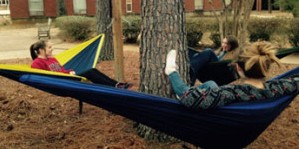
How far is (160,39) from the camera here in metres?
3.40

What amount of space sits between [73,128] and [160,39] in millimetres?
1469

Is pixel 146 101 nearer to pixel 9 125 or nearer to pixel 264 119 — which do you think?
pixel 264 119

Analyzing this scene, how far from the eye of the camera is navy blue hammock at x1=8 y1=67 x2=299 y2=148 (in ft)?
8.07

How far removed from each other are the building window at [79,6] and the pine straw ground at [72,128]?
→ 64.7 ft

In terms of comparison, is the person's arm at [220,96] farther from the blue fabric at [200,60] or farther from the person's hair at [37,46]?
the person's hair at [37,46]

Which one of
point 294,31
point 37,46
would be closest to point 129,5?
point 294,31

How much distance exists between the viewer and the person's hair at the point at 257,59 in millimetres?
2365

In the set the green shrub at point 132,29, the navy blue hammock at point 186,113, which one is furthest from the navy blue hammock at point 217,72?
the green shrub at point 132,29

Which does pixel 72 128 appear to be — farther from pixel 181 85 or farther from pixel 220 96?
pixel 220 96

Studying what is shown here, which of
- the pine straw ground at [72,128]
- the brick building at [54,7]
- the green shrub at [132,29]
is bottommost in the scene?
the pine straw ground at [72,128]

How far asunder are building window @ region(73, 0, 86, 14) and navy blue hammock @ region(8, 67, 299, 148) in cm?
2265

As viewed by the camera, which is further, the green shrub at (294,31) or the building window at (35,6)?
the building window at (35,6)

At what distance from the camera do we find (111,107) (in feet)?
8.93

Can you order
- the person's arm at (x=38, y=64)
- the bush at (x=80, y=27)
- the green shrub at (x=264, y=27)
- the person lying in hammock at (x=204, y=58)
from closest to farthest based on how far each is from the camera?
the person lying in hammock at (x=204, y=58), the person's arm at (x=38, y=64), the green shrub at (x=264, y=27), the bush at (x=80, y=27)
